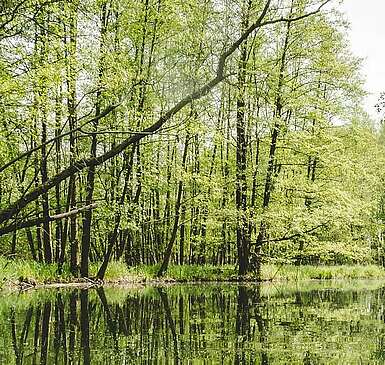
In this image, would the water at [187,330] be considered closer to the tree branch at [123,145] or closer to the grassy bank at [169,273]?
the tree branch at [123,145]

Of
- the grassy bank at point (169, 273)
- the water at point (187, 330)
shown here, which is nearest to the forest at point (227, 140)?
the grassy bank at point (169, 273)

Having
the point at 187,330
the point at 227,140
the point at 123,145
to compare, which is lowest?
the point at 187,330

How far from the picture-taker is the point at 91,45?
15961mm

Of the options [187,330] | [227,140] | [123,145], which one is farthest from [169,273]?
[123,145]

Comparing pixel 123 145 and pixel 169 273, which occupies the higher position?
pixel 123 145

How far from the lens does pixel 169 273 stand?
845 inches

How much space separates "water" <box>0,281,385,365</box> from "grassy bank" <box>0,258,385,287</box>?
2.56 m

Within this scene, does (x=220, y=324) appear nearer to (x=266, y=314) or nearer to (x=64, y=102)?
(x=266, y=314)

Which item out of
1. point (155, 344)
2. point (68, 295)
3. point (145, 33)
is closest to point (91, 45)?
point (145, 33)

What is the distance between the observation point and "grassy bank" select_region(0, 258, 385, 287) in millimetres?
16891

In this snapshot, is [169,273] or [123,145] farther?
[169,273]

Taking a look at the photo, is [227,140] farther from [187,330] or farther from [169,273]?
[187,330]

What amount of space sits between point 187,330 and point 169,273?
12552 millimetres

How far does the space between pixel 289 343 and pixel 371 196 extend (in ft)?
97.7
